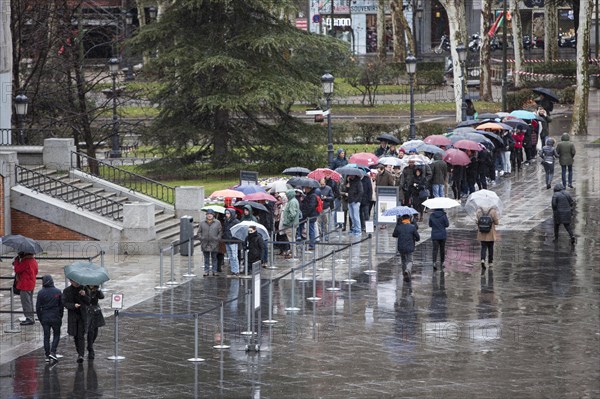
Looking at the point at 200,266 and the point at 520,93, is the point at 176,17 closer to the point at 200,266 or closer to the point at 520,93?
the point at 200,266

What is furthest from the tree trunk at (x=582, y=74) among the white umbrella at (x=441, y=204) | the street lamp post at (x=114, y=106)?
the white umbrella at (x=441, y=204)

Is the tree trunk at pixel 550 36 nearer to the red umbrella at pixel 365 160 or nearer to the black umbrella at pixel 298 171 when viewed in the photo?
the red umbrella at pixel 365 160

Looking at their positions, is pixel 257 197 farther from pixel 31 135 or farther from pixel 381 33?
pixel 381 33

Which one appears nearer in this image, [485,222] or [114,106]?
[485,222]

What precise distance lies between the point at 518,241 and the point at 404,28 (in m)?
49.9

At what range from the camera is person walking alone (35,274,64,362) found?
21406mm

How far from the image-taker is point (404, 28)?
80562 millimetres

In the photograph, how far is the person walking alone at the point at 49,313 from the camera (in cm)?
2141

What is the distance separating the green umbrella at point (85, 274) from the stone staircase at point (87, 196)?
1046 centimetres

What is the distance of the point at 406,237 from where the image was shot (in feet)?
88.8

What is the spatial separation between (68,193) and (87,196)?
0.65 m

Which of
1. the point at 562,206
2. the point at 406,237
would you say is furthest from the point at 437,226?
the point at 562,206

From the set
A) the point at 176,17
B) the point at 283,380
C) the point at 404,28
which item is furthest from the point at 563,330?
the point at 404,28

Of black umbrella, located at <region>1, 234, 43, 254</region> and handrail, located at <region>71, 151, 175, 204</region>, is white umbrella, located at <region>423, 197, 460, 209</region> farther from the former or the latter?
handrail, located at <region>71, 151, 175, 204</region>
